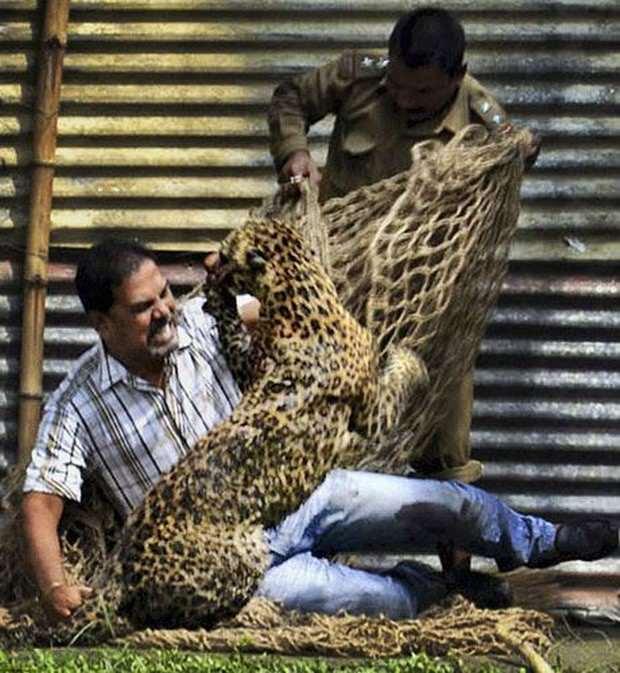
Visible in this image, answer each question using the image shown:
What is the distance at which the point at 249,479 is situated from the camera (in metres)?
6.35

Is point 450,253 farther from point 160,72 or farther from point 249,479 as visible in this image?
point 160,72

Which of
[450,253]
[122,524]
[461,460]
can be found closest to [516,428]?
[461,460]

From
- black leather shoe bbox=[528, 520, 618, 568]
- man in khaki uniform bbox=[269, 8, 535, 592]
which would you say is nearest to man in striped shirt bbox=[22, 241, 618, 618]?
black leather shoe bbox=[528, 520, 618, 568]

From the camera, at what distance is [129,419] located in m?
6.61

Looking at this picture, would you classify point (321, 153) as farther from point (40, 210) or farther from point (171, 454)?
point (171, 454)

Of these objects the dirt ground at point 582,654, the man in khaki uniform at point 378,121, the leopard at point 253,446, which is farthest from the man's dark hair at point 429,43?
the dirt ground at point 582,654

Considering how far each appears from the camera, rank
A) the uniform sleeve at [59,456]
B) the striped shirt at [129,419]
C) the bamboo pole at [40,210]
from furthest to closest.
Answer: the bamboo pole at [40,210] < the striped shirt at [129,419] < the uniform sleeve at [59,456]

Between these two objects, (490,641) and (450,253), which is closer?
(490,641)

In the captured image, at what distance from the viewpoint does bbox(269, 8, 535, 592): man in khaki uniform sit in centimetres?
736

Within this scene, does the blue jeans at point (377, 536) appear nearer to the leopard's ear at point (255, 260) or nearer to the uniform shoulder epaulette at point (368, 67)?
the leopard's ear at point (255, 260)

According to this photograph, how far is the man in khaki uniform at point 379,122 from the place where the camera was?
290 inches

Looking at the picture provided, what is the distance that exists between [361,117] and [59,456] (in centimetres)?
168

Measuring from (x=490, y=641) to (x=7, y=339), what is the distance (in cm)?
297

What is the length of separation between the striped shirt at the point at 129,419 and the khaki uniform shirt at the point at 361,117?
1.08m
